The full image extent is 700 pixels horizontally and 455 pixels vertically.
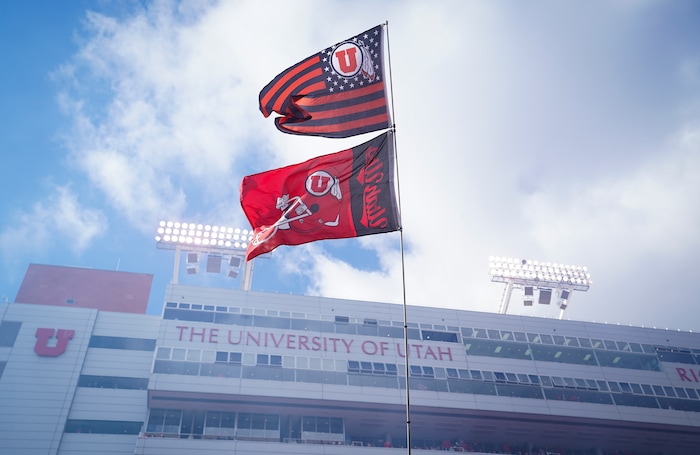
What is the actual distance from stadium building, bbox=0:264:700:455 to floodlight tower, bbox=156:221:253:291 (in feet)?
25.4

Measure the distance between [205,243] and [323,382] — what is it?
20.3m

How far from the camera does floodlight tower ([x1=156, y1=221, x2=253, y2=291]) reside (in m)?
52.7

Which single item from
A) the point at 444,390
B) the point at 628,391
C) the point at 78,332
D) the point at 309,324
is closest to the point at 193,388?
the point at 309,324

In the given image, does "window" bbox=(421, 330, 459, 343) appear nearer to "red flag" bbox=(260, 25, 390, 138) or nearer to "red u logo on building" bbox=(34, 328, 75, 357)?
"red u logo on building" bbox=(34, 328, 75, 357)

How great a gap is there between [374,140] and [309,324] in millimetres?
34581

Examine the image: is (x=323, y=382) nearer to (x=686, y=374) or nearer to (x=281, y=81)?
(x=281, y=81)

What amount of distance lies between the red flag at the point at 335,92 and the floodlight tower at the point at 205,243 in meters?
39.5

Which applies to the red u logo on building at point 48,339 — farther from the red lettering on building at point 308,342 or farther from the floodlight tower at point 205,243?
the floodlight tower at point 205,243

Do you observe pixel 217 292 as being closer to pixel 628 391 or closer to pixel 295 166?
pixel 295 166

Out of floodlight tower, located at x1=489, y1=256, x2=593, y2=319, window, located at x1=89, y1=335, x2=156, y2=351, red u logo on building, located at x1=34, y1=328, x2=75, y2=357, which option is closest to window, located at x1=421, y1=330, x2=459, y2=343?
floodlight tower, located at x1=489, y1=256, x2=593, y2=319

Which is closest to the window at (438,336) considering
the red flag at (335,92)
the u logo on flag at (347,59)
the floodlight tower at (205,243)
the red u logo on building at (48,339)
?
the floodlight tower at (205,243)

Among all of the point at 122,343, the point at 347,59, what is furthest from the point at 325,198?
→ the point at 122,343

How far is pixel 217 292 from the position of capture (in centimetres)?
4578

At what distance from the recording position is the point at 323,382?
137 feet
